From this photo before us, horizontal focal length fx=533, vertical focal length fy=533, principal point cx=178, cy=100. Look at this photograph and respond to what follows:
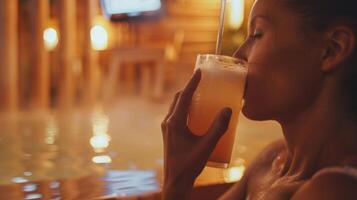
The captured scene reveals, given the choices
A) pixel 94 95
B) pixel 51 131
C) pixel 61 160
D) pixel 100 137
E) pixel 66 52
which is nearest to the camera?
→ pixel 61 160

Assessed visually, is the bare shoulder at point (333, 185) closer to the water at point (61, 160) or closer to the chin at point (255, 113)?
the chin at point (255, 113)

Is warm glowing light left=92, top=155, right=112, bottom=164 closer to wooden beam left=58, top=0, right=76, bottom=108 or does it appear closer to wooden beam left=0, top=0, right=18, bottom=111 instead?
wooden beam left=0, top=0, right=18, bottom=111

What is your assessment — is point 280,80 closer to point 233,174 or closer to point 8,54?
point 233,174

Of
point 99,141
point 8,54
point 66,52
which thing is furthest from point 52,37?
point 99,141

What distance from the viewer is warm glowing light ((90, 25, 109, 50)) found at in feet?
24.2

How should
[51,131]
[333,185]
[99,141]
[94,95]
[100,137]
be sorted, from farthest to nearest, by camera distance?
[94,95] → [51,131] → [100,137] → [99,141] → [333,185]

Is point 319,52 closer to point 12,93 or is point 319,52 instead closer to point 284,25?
point 284,25

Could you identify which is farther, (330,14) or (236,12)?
(236,12)

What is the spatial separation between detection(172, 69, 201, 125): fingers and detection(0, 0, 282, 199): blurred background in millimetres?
601

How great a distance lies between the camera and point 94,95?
6.95m

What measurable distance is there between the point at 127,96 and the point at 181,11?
268 cm

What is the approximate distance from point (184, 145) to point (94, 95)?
237 inches

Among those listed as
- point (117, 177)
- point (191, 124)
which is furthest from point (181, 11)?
point (191, 124)

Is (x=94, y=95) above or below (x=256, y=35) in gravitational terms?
below
